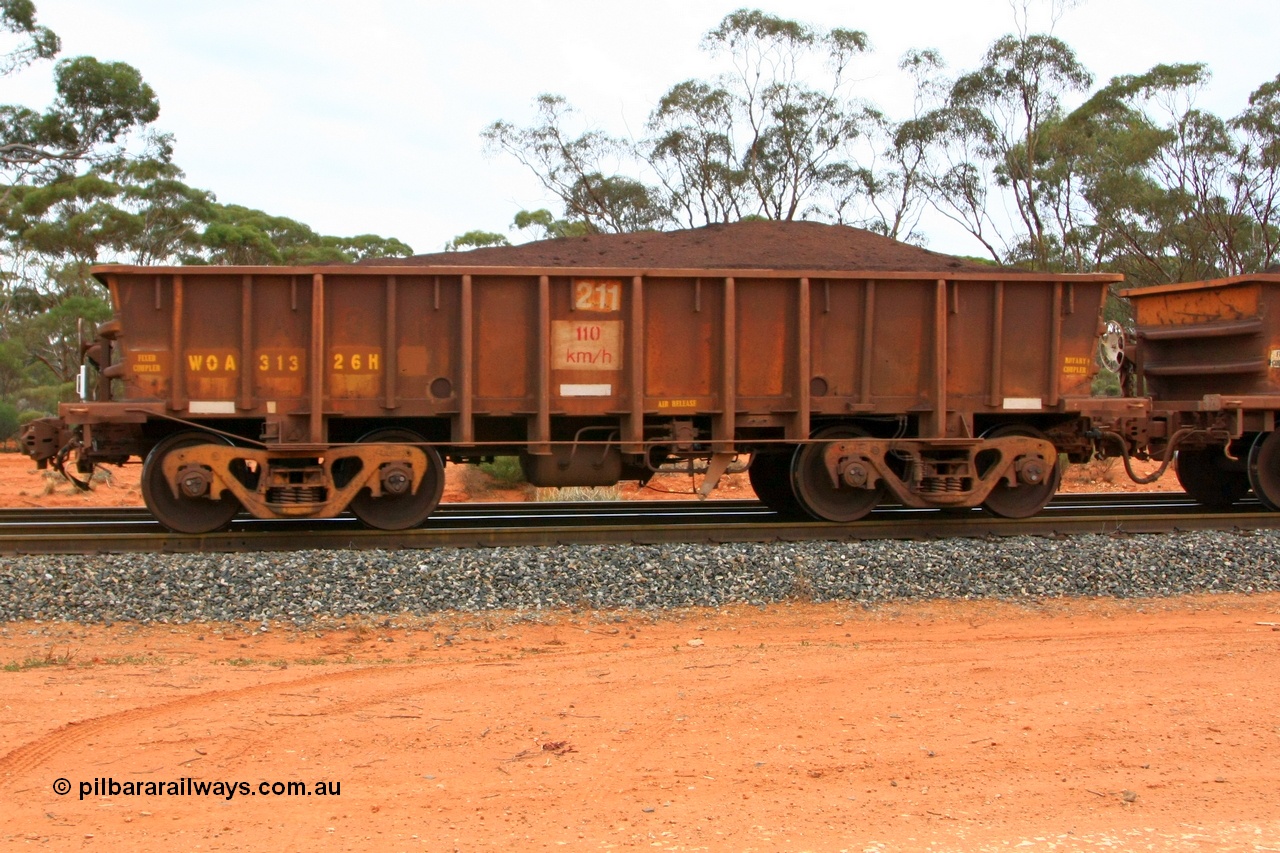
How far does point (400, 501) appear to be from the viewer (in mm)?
Answer: 9992

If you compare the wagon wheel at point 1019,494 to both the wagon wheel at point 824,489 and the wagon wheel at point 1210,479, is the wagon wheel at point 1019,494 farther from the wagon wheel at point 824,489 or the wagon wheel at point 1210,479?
the wagon wheel at point 1210,479

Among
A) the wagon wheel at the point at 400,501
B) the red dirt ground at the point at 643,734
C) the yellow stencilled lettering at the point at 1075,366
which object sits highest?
the yellow stencilled lettering at the point at 1075,366

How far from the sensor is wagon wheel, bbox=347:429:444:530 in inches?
389

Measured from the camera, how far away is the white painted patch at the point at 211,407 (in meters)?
9.53

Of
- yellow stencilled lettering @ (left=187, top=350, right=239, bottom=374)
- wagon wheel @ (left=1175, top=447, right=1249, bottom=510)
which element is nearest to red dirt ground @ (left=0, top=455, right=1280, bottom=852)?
yellow stencilled lettering @ (left=187, top=350, right=239, bottom=374)

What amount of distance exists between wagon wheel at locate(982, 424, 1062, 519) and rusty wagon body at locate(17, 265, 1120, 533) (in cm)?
2

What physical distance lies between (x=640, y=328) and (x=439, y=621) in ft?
11.0

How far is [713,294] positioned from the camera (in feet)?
33.2

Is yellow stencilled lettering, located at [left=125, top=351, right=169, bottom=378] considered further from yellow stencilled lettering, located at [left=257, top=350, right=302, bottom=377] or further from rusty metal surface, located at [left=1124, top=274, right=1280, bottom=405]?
rusty metal surface, located at [left=1124, top=274, right=1280, bottom=405]

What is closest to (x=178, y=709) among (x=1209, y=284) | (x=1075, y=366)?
(x=1075, y=366)

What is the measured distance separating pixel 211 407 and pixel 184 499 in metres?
0.84

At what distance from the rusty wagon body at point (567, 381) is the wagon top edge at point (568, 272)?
0.08ft

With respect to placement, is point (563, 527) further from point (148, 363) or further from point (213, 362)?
point (148, 363)

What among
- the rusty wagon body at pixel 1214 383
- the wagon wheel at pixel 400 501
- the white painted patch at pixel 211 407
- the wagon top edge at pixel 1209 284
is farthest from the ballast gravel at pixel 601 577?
the wagon top edge at pixel 1209 284
